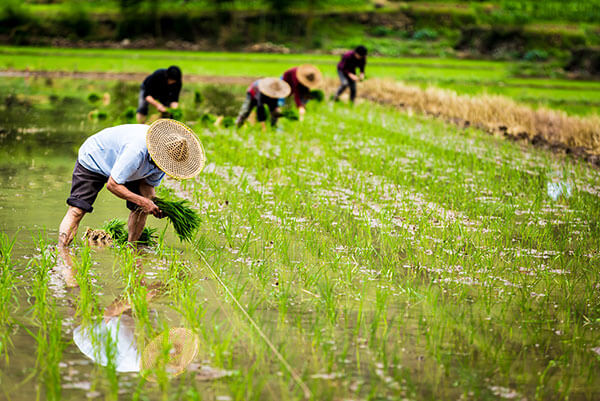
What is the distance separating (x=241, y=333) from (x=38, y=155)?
21.7ft

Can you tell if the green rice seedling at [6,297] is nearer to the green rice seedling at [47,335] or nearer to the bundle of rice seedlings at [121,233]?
the green rice seedling at [47,335]

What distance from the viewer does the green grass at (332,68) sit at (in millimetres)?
22703

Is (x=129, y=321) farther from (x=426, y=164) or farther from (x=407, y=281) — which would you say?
(x=426, y=164)

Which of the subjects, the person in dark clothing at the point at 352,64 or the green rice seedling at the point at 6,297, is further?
the person in dark clothing at the point at 352,64

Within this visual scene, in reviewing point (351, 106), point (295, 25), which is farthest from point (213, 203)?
point (295, 25)

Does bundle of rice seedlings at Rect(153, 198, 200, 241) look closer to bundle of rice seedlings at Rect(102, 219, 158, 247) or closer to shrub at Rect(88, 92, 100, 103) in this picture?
bundle of rice seedlings at Rect(102, 219, 158, 247)

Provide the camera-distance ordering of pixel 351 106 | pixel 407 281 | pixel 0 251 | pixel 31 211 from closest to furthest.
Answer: pixel 407 281 → pixel 0 251 → pixel 31 211 → pixel 351 106

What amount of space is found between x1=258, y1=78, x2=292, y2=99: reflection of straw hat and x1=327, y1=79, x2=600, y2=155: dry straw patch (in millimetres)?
4098

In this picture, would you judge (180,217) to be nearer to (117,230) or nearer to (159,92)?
(117,230)

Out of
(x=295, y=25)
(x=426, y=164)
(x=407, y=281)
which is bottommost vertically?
(x=295, y=25)

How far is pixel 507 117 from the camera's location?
45.1 ft

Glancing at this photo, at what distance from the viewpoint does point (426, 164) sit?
9.60 metres

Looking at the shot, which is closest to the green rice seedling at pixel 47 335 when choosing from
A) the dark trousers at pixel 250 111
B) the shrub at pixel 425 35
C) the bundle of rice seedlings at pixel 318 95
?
the dark trousers at pixel 250 111

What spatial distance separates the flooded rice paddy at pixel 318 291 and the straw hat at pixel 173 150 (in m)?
0.59
